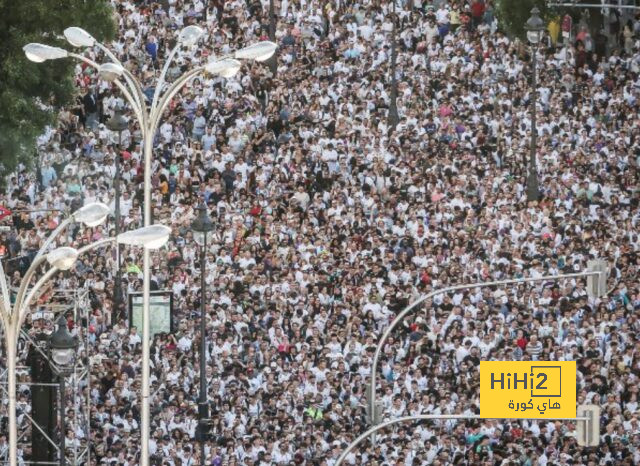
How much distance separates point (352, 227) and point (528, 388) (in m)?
8.75

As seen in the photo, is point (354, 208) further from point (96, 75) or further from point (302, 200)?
point (96, 75)

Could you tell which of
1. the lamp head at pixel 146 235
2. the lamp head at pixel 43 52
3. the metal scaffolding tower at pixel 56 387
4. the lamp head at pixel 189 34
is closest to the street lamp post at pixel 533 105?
the metal scaffolding tower at pixel 56 387

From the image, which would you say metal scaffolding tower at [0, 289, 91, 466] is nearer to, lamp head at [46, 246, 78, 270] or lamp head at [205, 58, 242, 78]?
lamp head at [205, 58, 242, 78]

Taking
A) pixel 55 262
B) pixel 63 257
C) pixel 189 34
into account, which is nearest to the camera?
pixel 63 257

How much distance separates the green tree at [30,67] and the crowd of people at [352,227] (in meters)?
2.09

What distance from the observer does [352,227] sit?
45719 mm

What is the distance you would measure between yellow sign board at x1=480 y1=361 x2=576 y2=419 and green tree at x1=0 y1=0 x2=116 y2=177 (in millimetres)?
11543

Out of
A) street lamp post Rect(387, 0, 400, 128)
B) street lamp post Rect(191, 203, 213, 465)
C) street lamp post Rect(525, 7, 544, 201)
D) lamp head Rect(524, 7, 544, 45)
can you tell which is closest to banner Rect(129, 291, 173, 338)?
street lamp post Rect(191, 203, 213, 465)

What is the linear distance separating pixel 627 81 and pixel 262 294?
13.8 meters

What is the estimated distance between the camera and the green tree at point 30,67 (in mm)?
43438

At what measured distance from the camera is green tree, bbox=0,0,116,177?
143ft

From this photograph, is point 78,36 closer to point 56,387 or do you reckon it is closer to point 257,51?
point 257,51

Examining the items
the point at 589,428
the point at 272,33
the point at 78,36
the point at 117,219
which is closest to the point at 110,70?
the point at 78,36

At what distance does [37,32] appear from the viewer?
4391 cm
